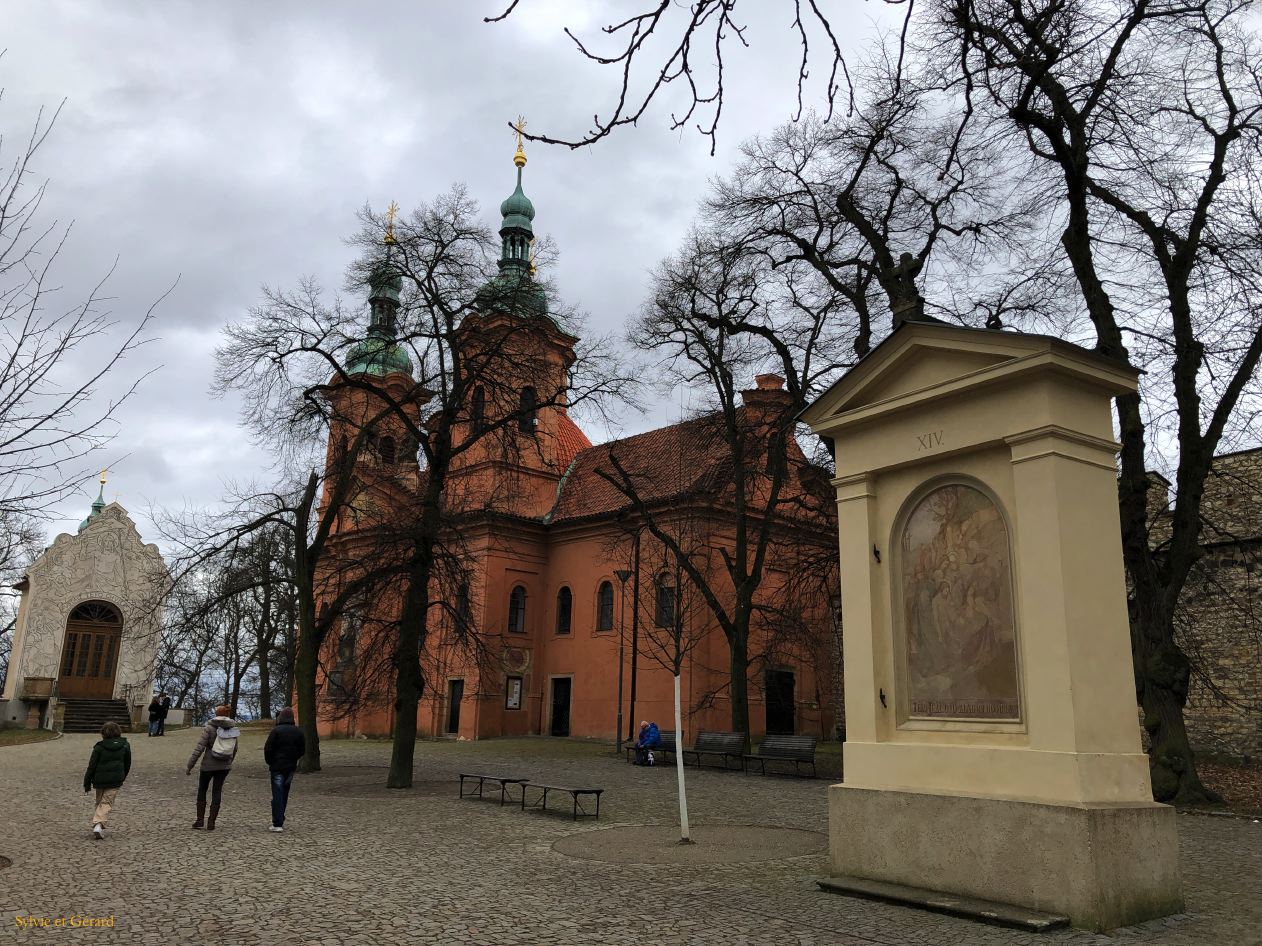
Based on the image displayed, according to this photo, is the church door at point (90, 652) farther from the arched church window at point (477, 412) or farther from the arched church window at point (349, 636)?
the arched church window at point (477, 412)

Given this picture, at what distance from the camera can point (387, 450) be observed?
915 inches

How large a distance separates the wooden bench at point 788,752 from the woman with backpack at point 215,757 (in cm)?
1297

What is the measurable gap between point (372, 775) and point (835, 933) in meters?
15.5

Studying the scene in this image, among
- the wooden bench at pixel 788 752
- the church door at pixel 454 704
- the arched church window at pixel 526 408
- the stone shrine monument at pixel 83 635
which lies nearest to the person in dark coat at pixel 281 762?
the arched church window at pixel 526 408

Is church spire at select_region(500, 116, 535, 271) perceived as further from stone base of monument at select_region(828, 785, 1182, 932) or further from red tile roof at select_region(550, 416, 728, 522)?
stone base of monument at select_region(828, 785, 1182, 932)

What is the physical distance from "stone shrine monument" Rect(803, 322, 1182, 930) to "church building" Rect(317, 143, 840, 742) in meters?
13.9

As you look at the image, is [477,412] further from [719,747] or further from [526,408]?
[719,747]

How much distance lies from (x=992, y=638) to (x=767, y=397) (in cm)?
2196

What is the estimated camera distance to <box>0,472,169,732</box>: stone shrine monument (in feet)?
116

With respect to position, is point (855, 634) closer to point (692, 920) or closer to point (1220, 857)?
point (692, 920)

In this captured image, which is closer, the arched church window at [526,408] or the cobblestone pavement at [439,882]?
the cobblestone pavement at [439,882]

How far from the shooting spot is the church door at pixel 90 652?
3650 cm

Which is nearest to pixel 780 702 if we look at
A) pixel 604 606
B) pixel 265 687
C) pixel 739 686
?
pixel 604 606

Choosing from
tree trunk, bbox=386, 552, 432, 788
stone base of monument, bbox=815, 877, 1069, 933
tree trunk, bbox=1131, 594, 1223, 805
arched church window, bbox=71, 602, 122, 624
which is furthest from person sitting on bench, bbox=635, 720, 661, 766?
arched church window, bbox=71, 602, 122, 624
